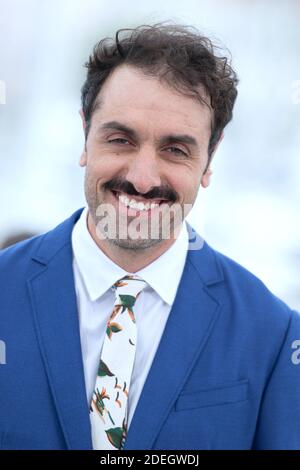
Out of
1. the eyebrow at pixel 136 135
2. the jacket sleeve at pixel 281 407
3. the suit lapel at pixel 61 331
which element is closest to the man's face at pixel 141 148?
the eyebrow at pixel 136 135

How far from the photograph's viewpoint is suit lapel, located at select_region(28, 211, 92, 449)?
4.21 feet

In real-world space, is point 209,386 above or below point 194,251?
below

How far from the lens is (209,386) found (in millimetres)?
1360

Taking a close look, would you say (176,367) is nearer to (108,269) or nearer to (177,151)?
(108,269)

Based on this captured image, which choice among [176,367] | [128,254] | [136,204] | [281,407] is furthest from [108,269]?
[281,407]

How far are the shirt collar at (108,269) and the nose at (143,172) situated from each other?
0.60 feet

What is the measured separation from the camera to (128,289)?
1426 millimetres

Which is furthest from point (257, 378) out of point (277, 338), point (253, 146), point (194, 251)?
point (253, 146)

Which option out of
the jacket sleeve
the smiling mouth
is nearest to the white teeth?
the smiling mouth

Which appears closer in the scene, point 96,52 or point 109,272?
point 109,272

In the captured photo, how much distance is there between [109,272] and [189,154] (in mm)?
320

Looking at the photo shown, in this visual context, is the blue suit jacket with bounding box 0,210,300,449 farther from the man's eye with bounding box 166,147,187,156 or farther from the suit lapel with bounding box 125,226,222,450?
the man's eye with bounding box 166,147,187,156
